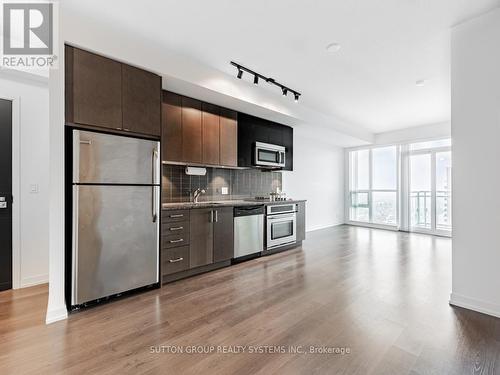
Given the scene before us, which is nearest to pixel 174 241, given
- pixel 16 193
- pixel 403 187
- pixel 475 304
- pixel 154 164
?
pixel 154 164

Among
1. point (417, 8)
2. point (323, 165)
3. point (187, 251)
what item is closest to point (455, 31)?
point (417, 8)

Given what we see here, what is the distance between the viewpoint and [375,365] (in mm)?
1602

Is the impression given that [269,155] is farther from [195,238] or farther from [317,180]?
[317,180]

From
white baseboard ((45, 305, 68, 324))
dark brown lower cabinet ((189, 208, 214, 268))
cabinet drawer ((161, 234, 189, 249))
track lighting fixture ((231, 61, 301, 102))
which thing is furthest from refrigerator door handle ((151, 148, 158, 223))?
track lighting fixture ((231, 61, 301, 102))

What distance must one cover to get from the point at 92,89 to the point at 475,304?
404cm

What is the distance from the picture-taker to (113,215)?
2.46 meters

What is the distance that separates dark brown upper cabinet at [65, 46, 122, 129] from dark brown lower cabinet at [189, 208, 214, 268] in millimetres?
1410

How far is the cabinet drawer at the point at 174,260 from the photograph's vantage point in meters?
2.94

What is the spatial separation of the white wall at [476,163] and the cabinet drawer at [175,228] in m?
2.88

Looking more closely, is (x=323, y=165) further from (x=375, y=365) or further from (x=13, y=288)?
(x=13, y=288)

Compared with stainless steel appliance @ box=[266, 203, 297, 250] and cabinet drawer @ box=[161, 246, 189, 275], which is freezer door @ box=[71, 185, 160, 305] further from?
stainless steel appliance @ box=[266, 203, 297, 250]

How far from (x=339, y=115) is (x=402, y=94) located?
53.8 inches

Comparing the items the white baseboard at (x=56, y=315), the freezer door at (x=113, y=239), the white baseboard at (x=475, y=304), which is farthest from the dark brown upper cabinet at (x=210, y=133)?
the white baseboard at (x=475, y=304)

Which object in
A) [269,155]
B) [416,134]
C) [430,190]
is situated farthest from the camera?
[416,134]
